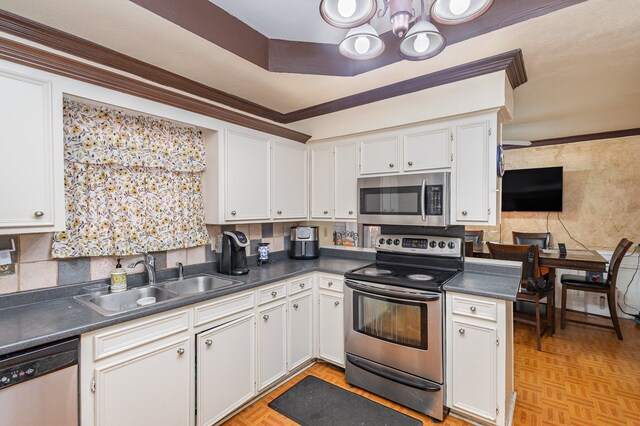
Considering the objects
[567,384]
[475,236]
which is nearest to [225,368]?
[567,384]

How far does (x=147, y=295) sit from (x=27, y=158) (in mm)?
1065

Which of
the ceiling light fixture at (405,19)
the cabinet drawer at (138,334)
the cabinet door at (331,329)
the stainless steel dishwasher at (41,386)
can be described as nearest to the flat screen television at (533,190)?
the cabinet door at (331,329)

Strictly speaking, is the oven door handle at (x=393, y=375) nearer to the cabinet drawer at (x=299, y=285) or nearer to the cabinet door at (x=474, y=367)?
the cabinet door at (x=474, y=367)

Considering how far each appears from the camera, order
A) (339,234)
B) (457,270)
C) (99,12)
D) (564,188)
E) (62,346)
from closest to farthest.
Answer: (62,346) → (99,12) → (457,270) → (339,234) → (564,188)

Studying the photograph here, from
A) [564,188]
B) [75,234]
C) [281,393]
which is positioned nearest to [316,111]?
[75,234]

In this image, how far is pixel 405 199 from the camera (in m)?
2.62

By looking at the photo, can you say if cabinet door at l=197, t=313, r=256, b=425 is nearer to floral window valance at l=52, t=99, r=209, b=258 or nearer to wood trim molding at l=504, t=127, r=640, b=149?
floral window valance at l=52, t=99, r=209, b=258

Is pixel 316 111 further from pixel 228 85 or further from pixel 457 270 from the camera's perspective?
pixel 457 270

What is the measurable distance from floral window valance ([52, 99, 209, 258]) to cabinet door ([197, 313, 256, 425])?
78cm

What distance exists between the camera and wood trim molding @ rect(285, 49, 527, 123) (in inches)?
83.8

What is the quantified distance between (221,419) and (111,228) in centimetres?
146

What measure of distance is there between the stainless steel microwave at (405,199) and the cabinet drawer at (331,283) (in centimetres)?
62

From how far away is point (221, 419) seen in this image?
2037 mm

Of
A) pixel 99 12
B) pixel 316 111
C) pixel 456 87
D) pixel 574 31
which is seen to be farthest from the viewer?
pixel 316 111
